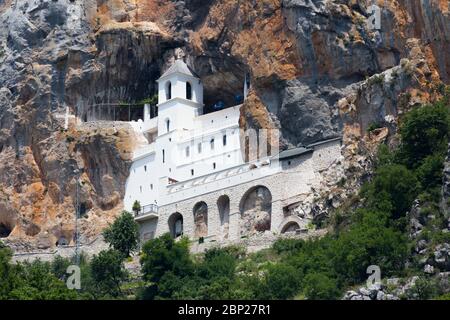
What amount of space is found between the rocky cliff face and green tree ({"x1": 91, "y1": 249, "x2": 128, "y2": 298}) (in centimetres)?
1085

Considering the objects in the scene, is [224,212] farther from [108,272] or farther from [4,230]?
[4,230]

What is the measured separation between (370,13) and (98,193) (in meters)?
23.4

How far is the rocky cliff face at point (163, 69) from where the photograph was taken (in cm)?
8531

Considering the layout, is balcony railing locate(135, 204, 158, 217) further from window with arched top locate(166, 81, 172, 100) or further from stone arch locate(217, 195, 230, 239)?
window with arched top locate(166, 81, 172, 100)

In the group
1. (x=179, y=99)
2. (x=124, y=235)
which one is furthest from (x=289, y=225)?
(x=179, y=99)

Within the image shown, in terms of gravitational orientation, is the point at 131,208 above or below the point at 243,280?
above

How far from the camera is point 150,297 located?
81062 mm

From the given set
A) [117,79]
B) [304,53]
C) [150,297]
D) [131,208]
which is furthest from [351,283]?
[117,79]

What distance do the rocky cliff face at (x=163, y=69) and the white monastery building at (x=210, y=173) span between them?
130cm

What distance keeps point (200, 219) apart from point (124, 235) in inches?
197

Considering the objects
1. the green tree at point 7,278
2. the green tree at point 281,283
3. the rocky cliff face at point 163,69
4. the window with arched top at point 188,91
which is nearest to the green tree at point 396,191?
the rocky cliff face at point 163,69

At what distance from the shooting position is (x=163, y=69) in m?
99.8
